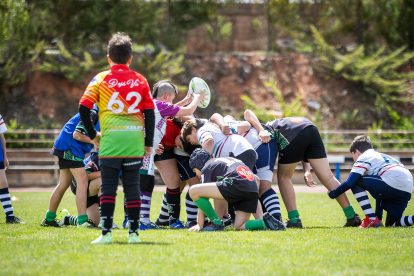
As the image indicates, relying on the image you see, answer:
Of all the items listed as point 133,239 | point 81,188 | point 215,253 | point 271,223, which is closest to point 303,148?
point 271,223

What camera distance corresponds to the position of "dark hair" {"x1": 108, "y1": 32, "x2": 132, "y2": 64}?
4.17m

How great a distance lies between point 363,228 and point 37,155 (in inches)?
596

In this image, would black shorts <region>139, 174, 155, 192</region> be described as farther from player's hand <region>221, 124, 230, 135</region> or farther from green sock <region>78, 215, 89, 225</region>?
player's hand <region>221, 124, 230, 135</region>

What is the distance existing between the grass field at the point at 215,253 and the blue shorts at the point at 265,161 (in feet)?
2.98

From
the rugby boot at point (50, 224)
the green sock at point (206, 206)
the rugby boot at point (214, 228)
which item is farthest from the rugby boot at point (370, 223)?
the rugby boot at point (50, 224)

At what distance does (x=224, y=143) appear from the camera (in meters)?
5.55

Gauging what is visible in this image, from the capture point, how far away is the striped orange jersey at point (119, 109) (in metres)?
4.03

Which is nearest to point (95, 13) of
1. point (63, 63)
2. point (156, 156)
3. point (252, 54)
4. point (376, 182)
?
point (63, 63)

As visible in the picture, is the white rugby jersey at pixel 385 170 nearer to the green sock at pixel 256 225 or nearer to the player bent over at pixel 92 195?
the green sock at pixel 256 225

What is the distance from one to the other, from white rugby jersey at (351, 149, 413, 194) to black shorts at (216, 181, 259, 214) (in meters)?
1.52

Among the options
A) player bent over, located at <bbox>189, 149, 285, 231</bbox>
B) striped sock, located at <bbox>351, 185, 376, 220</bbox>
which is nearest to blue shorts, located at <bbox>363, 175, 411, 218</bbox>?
striped sock, located at <bbox>351, 185, 376, 220</bbox>

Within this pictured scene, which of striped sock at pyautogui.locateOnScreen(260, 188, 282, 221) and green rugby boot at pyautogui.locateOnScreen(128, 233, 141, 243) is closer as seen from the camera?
green rugby boot at pyautogui.locateOnScreen(128, 233, 141, 243)

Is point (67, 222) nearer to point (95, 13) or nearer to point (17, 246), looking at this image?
point (17, 246)

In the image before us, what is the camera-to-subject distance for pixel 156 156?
6.21 metres
